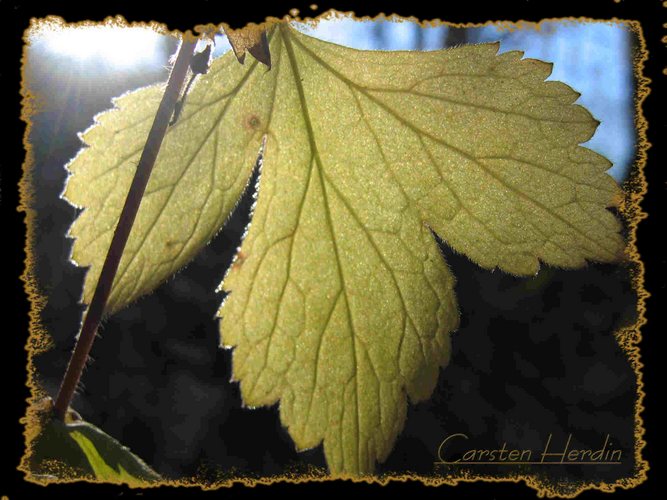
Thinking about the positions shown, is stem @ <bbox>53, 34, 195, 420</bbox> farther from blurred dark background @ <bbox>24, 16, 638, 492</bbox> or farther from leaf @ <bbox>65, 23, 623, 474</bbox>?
blurred dark background @ <bbox>24, 16, 638, 492</bbox>

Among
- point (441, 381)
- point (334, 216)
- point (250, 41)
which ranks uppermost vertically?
point (250, 41)

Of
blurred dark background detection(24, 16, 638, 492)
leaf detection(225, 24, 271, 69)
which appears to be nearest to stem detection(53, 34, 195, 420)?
leaf detection(225, 24, 271, 69)

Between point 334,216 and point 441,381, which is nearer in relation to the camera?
point 334,216

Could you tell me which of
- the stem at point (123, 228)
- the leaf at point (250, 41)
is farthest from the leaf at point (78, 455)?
the leaf at point (250, 41)

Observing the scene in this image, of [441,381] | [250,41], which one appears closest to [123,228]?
[250,41]

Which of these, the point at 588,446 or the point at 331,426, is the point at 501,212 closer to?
the point at 331,426

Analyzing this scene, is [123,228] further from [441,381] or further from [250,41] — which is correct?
[441,381]

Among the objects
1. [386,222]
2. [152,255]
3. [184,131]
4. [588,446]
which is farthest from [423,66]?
[588,446]
